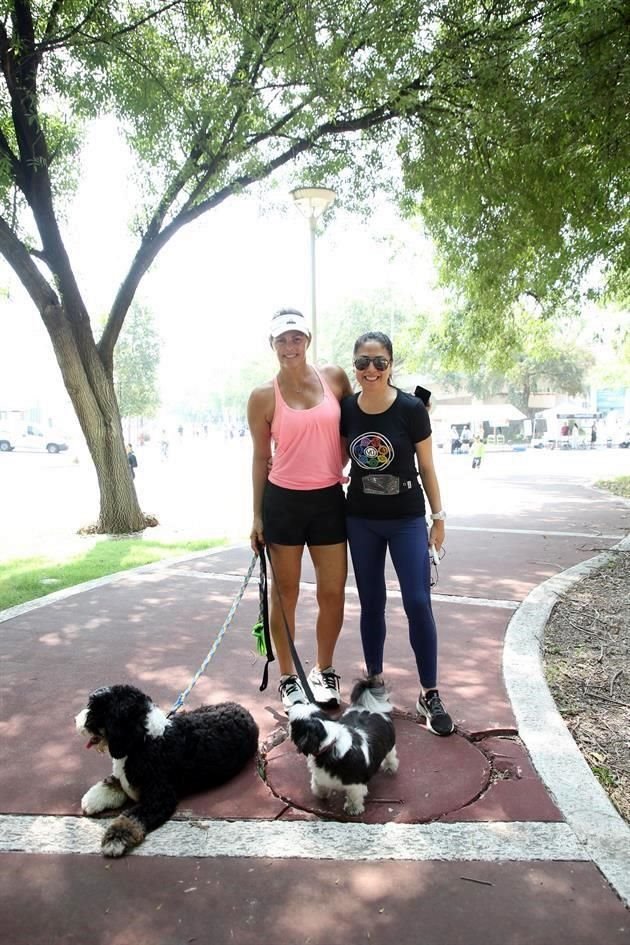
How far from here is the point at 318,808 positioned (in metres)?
2.65

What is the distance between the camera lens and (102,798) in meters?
2.65

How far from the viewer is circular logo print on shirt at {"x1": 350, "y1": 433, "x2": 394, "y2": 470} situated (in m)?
3.24

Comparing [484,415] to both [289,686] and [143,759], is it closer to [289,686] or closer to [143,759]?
[289,686]

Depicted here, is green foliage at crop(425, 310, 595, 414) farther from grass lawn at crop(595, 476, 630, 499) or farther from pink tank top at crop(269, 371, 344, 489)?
pink tank top at crop(269, 371, 344, 489)

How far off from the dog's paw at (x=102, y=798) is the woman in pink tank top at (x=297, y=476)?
40.4 inches

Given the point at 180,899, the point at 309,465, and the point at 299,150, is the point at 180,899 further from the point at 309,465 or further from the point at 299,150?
the point at 299,150

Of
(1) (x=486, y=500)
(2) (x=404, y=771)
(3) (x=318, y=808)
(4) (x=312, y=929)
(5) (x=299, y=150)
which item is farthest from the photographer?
(1) (x=486, y=500)

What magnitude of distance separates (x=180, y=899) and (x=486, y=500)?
40.5 ft

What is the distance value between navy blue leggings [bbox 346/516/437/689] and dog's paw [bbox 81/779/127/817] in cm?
145

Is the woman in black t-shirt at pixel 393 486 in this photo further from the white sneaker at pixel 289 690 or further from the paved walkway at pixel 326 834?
the white sneaker at pixel 289 690

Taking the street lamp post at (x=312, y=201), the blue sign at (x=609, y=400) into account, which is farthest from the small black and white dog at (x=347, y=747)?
the blue sign at (x=609, y=400)

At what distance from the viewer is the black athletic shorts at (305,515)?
3.41 m

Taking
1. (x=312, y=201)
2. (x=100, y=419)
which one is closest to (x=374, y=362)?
(x=312, y=201)

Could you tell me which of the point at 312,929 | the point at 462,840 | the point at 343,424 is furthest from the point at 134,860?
the point at 343,424
